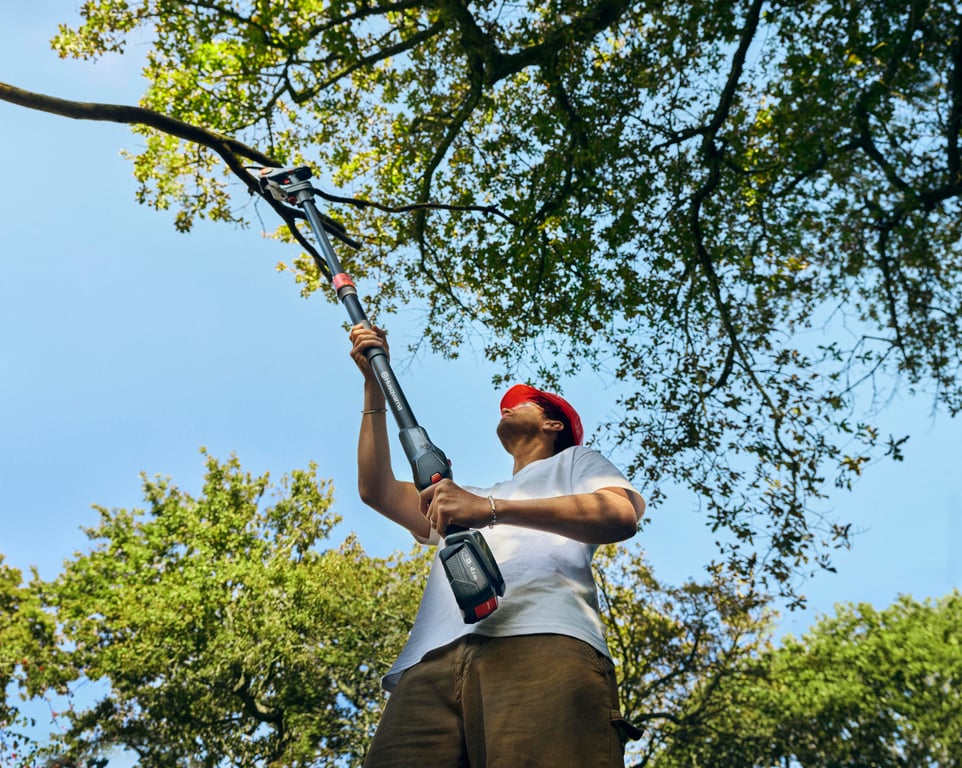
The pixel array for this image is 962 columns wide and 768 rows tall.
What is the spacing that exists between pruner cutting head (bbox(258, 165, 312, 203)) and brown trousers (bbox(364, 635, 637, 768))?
229 centimetres

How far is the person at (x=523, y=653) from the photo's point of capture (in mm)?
1899

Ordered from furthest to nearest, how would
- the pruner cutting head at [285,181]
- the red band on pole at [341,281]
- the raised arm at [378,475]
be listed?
the pruner cutting head at [285,181] < the red band on pole at [341,281] < the raised arm at [378,475]

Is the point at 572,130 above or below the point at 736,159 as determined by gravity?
above

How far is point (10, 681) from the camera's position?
18531mm

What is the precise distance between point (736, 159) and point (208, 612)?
53.8ft

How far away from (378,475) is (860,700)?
23286mm

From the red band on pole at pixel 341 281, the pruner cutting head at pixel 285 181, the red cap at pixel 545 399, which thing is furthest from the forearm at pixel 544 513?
the pruner cutting head at pixel 285 181

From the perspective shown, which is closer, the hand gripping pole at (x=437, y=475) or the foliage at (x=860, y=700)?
the hand gripping pole at (x=437, y=475)

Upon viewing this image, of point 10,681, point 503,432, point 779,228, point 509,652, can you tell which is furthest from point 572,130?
point 10,681

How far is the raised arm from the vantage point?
286 centimetres

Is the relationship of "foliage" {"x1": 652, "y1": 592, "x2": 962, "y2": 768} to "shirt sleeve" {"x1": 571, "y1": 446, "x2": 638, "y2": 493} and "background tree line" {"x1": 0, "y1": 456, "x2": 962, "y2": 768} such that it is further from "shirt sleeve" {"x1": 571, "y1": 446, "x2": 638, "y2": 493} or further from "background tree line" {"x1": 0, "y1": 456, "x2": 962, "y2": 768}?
"shirt sleeve" {"x1": 571, "y1": 446, "x2": 638, "y2": 493}

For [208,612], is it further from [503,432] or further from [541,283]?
[503,432]

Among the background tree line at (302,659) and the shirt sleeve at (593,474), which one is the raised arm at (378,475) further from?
the background tree line at (302,659)

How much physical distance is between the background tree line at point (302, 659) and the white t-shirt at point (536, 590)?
548 inches
